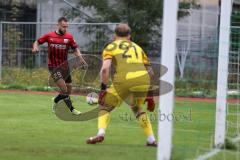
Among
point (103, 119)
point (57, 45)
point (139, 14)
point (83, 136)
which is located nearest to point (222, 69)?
point (103, 119)

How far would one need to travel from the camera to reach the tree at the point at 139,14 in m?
26.7

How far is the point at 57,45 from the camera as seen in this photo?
1388 cm

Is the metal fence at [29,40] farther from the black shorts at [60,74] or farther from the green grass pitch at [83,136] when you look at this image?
the black shorts at [60,74]

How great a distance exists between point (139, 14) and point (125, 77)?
57.8 feet

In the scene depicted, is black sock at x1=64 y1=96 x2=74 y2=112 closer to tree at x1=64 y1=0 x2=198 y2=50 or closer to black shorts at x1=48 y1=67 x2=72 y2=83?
black shorts at x1=48 y1=67 x2=72 y2=83

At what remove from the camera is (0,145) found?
354 inches

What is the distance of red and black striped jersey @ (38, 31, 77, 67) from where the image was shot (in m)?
13.9

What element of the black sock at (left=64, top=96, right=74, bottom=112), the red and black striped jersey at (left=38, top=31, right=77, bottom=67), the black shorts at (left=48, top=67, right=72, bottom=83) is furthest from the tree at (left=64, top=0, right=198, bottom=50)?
the black sock at (left=64, top=96, right=74, bottom=112)

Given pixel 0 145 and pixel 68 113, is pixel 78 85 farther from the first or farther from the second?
pixel 0 145

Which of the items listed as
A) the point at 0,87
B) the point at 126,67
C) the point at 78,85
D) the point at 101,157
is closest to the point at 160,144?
the point at 101,157

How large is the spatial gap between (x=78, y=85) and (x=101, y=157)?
1276 cm

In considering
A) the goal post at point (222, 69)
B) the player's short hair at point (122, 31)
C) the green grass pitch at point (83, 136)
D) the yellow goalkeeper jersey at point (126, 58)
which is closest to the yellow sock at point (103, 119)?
the green grass pitch at point (83, 136)

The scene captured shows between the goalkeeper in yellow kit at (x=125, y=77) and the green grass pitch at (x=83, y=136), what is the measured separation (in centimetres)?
39

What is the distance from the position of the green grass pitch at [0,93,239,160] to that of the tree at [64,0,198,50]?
1147 centimetres
